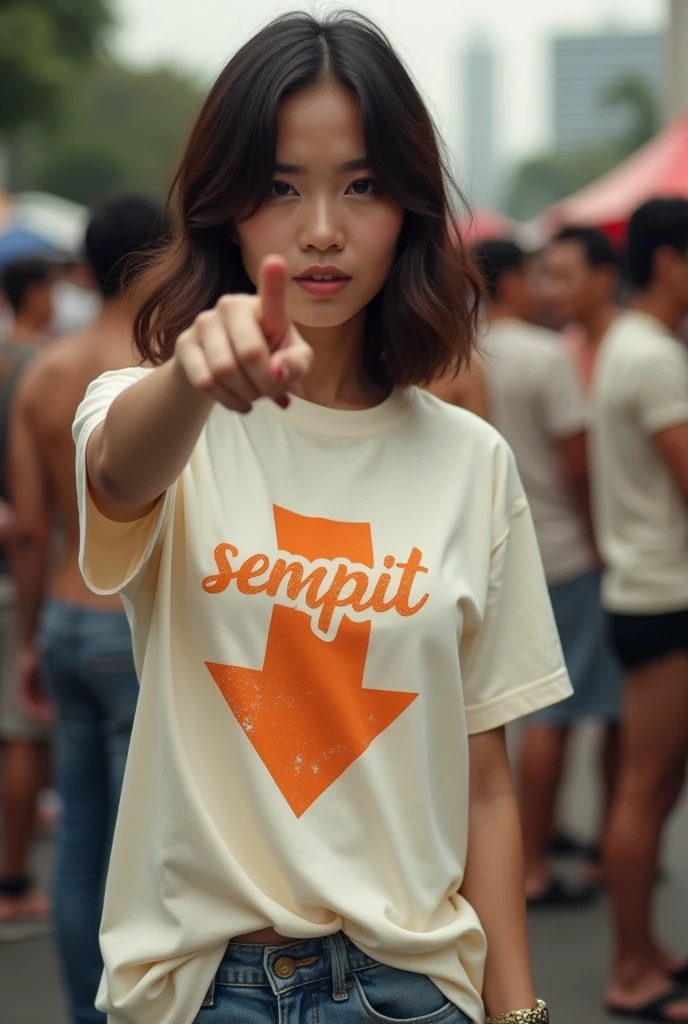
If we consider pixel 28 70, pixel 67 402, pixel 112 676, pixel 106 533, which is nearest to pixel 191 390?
pixel 106 533

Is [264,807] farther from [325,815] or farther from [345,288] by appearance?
[345,288]

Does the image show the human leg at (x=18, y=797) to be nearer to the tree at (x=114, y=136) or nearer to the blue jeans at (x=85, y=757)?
the blue jeans at (x=85, y=757)

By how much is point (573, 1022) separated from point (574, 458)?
1982 mm

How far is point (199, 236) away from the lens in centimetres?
211

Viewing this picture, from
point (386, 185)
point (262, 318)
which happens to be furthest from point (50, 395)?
point (262, 318)

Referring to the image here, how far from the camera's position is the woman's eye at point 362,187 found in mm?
2016

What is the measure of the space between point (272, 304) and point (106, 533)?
0.48 metres

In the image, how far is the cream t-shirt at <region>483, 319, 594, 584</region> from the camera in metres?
5.78

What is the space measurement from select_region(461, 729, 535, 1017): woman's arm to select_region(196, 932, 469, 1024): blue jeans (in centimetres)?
14

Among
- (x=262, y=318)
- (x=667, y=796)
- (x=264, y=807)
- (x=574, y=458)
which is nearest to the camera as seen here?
(x=262, y=318)

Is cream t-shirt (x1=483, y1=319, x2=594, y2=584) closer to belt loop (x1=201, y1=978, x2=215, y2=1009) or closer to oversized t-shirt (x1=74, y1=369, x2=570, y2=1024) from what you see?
oversized t-shirt (x1=74, y1=369, x2=570, y2=1024)

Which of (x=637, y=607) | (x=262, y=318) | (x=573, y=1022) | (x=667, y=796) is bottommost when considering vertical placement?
(x=573, y=1022)

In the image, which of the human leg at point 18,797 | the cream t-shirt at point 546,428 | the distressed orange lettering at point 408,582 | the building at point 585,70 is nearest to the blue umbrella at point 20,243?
the cream t-shirt at point 546,428

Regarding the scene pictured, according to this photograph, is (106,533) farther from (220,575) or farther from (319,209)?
(319,209)
